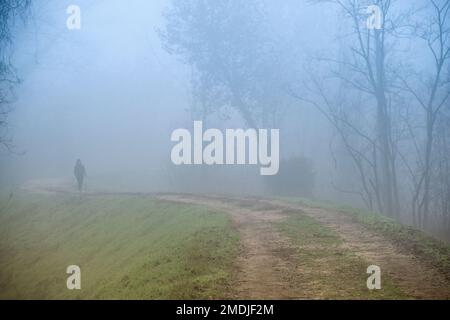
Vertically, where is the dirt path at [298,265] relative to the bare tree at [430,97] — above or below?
below

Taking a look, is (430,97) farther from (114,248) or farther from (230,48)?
(114,248)

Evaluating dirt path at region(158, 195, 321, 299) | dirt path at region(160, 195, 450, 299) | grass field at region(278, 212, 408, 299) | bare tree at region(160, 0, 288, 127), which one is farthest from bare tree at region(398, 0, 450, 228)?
grass field at region(278, 212, 408, 299)

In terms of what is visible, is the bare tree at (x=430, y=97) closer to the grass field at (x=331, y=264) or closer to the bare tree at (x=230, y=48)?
the bare tree at (x=230, y=48)

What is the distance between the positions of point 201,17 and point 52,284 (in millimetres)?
22342

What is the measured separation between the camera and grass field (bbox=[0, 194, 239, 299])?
11.3 meters

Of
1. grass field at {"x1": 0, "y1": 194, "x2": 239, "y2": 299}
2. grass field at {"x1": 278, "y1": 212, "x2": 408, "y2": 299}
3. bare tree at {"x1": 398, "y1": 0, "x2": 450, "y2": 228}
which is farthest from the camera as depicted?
bare tree at {"x1": 398, "y1": 0, "x2": 450, "y2": 228}

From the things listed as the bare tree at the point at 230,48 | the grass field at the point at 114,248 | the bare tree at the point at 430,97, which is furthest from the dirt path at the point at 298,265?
the bare tree at the point at 230,48

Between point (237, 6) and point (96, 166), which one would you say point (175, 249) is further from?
point (96, 166)

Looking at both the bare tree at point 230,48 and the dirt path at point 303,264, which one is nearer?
the dirt path at point 303,264

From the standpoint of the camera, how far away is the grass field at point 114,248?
36.9 feet

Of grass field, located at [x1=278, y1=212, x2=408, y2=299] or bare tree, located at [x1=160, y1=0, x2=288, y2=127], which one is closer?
grass field, located at [x1=278, y1=212, x2=408, y2=299]

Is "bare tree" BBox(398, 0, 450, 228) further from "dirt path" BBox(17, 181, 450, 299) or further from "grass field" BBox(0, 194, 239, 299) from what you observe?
"grass field" BBox(0, 194, 239, 299)

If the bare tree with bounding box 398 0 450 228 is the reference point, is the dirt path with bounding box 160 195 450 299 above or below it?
below
